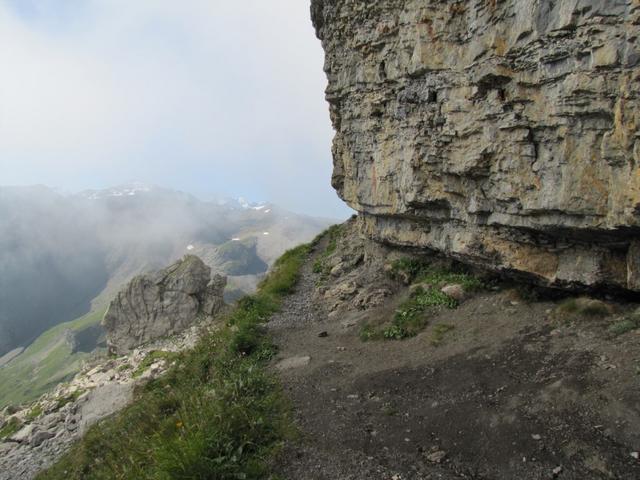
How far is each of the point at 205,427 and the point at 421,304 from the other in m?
9.81

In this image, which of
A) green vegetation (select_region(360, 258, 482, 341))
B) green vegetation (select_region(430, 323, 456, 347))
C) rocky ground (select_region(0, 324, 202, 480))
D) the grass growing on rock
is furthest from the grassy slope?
green vegetation (select_region(430, 323, 456, 347))

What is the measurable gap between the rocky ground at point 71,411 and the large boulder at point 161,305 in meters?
3.15

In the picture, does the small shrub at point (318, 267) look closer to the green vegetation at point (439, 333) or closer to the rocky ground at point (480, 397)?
the rocky ground at point (480, 397)

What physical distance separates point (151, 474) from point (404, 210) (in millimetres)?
13993

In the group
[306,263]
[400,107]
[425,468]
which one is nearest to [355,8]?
[400,107]

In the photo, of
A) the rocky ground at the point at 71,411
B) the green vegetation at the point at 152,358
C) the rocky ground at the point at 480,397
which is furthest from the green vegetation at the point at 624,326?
the green vegetation at the point at 152,358

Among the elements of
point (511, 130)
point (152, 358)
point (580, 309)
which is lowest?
point (152, 358)

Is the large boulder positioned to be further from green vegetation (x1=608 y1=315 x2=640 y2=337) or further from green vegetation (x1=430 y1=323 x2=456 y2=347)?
green vegetation (x1=608 y1=315 x2=640 y2=337)

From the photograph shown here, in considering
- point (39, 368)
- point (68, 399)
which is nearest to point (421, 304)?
point (68, 399)

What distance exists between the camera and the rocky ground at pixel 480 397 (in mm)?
7617

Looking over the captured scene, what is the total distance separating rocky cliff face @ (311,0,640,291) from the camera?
9766 millimetres

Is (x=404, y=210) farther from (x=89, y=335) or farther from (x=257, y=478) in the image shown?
(x=89, y=335)

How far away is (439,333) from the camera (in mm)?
14070

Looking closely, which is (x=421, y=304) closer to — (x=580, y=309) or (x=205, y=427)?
(x=580, y=309)
